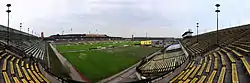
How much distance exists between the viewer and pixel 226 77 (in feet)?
30.8

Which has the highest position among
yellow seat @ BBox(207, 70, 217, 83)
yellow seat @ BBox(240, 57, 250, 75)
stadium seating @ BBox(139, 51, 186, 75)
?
yellow seat @ BBox(240, 57, 250, 75)

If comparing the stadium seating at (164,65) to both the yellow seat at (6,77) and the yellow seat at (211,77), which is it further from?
the yellow seat at (6,77)

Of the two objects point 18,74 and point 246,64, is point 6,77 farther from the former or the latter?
point 246,64

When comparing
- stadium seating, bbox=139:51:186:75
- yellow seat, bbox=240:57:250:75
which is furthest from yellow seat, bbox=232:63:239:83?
stadium seating, bbox=139:51:186:75

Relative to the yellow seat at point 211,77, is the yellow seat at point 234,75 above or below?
above

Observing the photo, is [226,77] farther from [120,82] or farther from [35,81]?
[120,82]

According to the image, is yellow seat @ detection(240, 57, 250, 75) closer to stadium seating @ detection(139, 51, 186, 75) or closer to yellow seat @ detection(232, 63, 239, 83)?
yellow seat @ detection(232, 63, 239, 83)

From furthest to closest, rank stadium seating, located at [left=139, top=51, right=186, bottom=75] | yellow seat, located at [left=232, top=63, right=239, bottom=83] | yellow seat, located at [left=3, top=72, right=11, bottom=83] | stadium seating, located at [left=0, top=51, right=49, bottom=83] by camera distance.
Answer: stadium seating, located at [left=139, top=51, right=186, bottom=75]
stadium seating, located at [left=0, top=51, right=49, bottom=83]
yellow seat, located at [left=3, top=72, right=11, bottom=83]
yellow seat, located at [left=232, top=63, right=239, bottom=83]

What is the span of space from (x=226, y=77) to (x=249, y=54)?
3.65 m

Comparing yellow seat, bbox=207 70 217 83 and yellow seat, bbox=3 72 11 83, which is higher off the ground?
yellow seat, bbox=207 70 217 83

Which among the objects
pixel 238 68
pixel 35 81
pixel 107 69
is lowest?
pixel 107 69

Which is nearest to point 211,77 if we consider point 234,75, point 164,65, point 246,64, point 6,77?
point 234,75

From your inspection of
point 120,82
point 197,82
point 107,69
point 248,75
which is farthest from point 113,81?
point 248,75

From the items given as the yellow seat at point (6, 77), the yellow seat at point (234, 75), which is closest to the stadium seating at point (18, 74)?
the yellow seat at point (6, 77)
